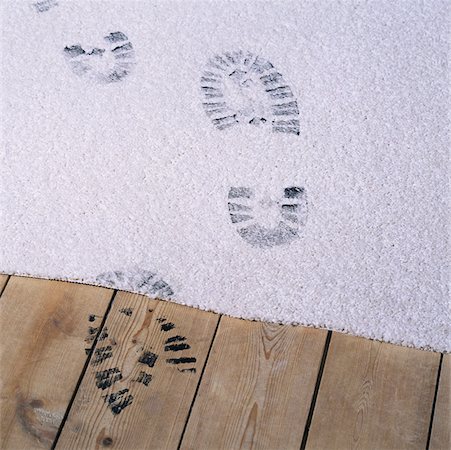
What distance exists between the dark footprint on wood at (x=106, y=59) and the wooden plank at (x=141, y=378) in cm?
41

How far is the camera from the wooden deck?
100 cm

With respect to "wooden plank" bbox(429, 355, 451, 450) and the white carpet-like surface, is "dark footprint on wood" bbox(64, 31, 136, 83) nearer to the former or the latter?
the white carpet-like surface

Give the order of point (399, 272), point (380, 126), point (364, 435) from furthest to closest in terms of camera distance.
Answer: point (380, 126) < point (399, 272) < point (364, 435)

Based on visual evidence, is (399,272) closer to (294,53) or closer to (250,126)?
(250,126)

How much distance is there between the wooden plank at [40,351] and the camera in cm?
102

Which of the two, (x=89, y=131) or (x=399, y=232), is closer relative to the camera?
(x=399, y=232)

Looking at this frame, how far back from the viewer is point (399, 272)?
1133mm

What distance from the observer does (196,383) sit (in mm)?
1043

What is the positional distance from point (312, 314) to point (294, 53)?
481 millimetres

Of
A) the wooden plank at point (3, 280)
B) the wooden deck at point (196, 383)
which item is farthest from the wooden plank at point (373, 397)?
the wooden plank at point (3, 280)

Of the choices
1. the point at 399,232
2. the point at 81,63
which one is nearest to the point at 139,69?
the point at 81,63

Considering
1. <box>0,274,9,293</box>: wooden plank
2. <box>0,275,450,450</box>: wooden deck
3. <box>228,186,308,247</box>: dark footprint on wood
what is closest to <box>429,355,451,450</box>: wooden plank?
<box>0,275,450,450</box>: wooden deck

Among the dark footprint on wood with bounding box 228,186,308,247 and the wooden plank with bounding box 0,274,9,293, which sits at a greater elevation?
the dark footprint on wood with bounding box 228,186,308,247

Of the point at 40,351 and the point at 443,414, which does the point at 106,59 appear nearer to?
the point at 40,351
